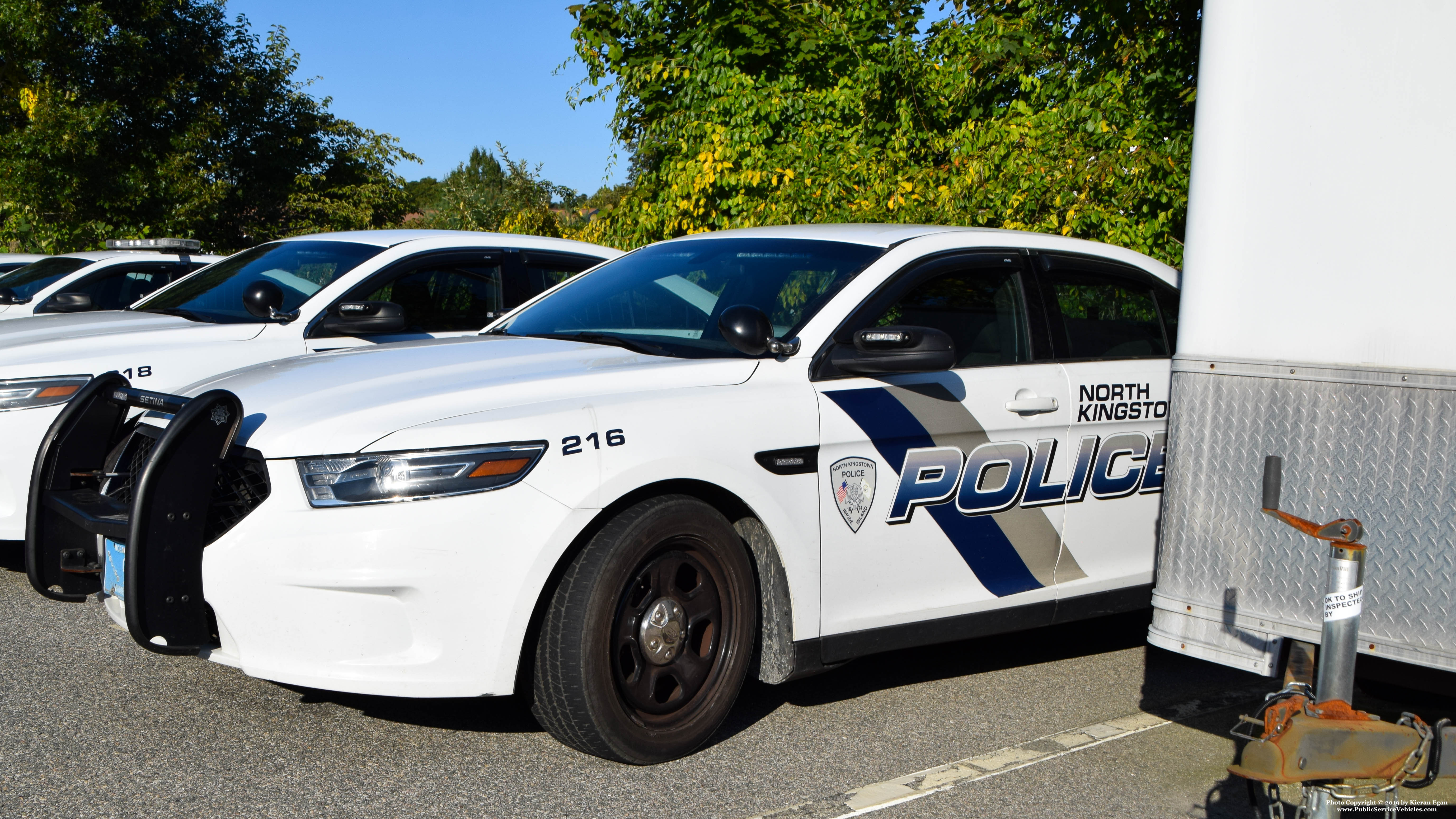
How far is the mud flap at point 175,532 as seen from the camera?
3426 mm

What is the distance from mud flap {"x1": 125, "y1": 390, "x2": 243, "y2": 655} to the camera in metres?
3.43

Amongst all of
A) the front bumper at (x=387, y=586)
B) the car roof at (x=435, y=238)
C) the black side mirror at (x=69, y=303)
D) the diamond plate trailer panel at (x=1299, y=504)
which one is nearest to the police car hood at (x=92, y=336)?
the car roof at (x=435, y=238)

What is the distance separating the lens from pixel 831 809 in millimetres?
3525

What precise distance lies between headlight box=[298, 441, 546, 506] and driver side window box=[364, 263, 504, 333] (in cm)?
354

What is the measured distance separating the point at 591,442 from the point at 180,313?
4.29m

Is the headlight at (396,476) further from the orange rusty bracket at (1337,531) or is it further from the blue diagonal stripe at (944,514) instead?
the orange rusty bracket at (1337,531)

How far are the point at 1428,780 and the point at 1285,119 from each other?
175 centimetres

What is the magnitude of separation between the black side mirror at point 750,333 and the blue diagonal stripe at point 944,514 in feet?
0.71

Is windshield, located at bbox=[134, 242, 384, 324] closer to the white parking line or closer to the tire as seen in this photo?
the tire

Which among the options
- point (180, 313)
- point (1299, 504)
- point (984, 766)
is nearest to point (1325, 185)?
point (1299, 504)

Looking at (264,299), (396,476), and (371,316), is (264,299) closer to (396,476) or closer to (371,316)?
(371,316)

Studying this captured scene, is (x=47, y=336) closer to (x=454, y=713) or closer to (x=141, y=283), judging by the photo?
(x=454, y=713)

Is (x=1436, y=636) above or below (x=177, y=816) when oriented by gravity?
above

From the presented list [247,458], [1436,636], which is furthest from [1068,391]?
[247,458]
